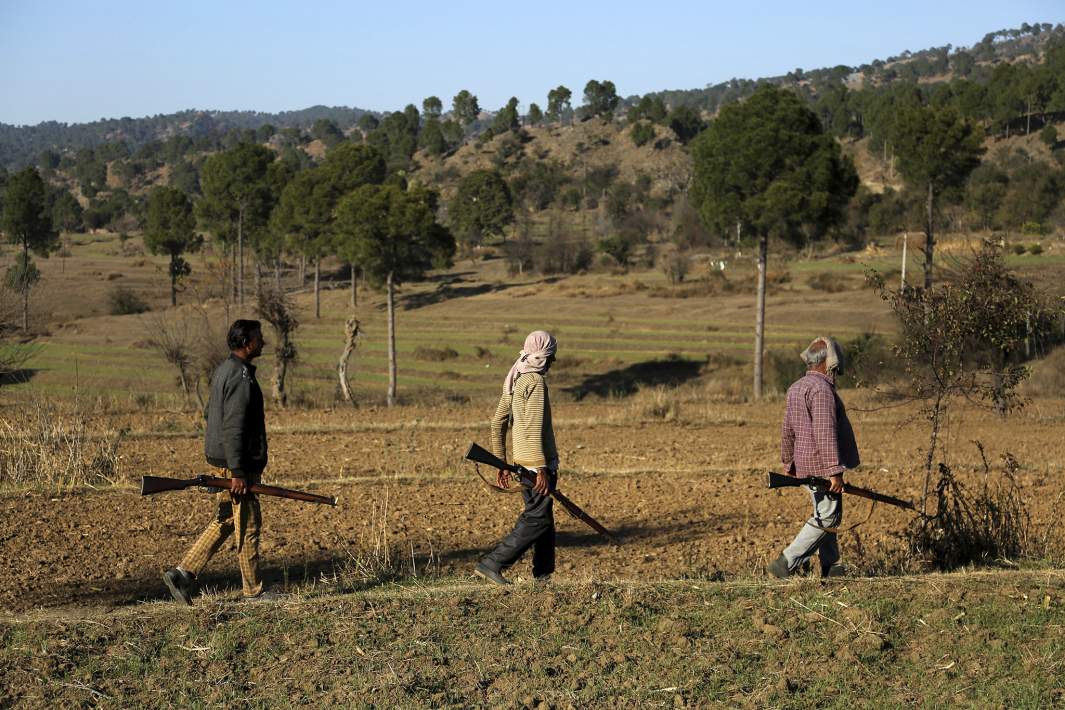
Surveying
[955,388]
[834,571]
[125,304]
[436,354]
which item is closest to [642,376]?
[436,354]

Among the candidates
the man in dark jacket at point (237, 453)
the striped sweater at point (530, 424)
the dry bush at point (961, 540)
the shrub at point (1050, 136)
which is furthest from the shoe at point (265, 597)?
the shrub at point (1050, 136)

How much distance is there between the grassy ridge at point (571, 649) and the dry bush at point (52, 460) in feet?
20.8

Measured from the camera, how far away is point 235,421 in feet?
21.9

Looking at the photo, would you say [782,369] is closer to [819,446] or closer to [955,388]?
[955,388]

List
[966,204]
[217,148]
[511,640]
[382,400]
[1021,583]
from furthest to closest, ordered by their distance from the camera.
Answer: [217,148], [966,204], [382,400], [1021,583], [511,640]

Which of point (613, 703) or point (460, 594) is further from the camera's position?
point (460, 594)

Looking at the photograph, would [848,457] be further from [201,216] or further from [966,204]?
[966,204]

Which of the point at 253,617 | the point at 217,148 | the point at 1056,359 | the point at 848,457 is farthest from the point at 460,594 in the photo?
the point at 217,148

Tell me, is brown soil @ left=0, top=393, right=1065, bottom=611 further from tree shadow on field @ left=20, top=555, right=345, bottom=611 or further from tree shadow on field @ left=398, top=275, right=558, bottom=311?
tree shadow on field @ left=398, top=275, right=558, bottom=311

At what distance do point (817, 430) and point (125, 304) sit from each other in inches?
2160

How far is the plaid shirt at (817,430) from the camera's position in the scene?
23.1ft

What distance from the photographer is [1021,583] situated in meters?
6.86

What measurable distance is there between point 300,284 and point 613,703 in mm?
57329

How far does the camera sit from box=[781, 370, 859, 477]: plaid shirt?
7043 millimetres
